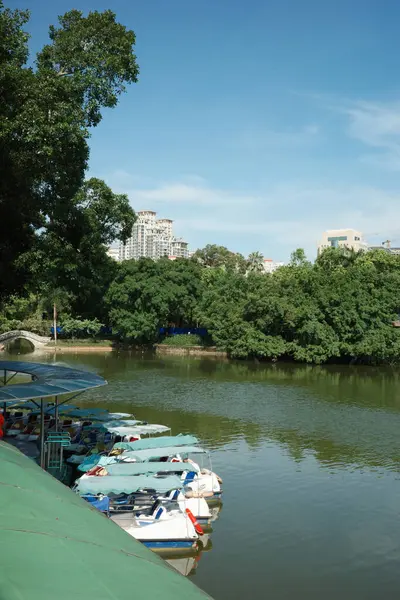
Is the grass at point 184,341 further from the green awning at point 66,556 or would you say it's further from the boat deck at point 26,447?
the green awning at point 66,556

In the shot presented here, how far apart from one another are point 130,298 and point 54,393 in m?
38.7

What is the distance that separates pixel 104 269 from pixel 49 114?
6.63 m

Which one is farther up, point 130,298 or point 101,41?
point 101,41

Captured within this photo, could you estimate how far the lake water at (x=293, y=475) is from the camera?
1057cm

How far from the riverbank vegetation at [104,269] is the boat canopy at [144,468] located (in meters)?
6.31

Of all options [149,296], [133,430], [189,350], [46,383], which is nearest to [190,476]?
[133,430]

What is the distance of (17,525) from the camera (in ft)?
15.6

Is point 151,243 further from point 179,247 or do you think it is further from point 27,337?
point 27,337

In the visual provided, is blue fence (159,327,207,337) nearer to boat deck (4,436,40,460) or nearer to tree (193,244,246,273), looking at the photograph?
tree (193,244,246,273)

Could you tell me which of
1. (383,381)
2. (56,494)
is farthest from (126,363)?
(56,494)

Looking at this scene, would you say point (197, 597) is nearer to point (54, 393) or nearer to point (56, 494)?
point (56, 494)

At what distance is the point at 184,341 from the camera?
5228cm

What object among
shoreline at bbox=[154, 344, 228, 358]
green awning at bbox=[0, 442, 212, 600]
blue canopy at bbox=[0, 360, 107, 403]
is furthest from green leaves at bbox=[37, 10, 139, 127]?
shoreline at bbox=[154, 344, 228, 358]

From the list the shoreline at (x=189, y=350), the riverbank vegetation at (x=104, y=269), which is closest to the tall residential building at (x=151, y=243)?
the riverbank vegetation at (x=104, y=269)
